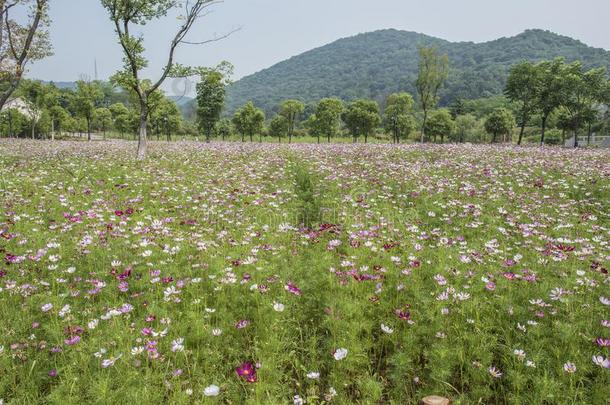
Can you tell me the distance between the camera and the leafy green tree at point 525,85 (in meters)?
41.0

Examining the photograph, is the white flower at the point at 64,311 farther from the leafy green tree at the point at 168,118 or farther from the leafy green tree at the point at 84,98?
the leafy green tree at the point at 168,118

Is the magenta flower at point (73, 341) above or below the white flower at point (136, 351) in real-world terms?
above

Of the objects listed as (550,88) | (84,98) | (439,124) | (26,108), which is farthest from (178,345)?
(26,108)

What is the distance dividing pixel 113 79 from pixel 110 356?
768 inches

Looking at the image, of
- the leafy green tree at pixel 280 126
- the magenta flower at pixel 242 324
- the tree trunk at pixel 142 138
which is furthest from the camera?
the leafy green tree at pixel 280 126

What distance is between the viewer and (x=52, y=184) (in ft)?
35.7

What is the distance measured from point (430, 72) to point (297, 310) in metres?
50.9

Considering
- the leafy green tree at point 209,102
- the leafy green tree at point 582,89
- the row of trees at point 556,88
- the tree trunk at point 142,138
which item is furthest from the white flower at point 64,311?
the leafy green tree at point 209,102

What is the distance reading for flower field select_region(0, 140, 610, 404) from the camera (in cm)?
361

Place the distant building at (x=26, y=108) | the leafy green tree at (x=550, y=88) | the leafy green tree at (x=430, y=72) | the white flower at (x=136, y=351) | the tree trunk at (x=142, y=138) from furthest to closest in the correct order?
the distant building at (x=26, y=108), the leafy green tree at (x=430, y=72), the leafy green tree at (x=550, y=88), the tree trunk at (x=142, y=138), the white flower at (x=136, y=351)

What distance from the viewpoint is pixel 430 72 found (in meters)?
49.2

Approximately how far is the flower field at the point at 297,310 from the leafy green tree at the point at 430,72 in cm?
4487

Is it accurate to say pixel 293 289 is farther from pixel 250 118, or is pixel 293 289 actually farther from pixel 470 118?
pixel 470 118

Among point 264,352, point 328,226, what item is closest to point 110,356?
point 264,352
